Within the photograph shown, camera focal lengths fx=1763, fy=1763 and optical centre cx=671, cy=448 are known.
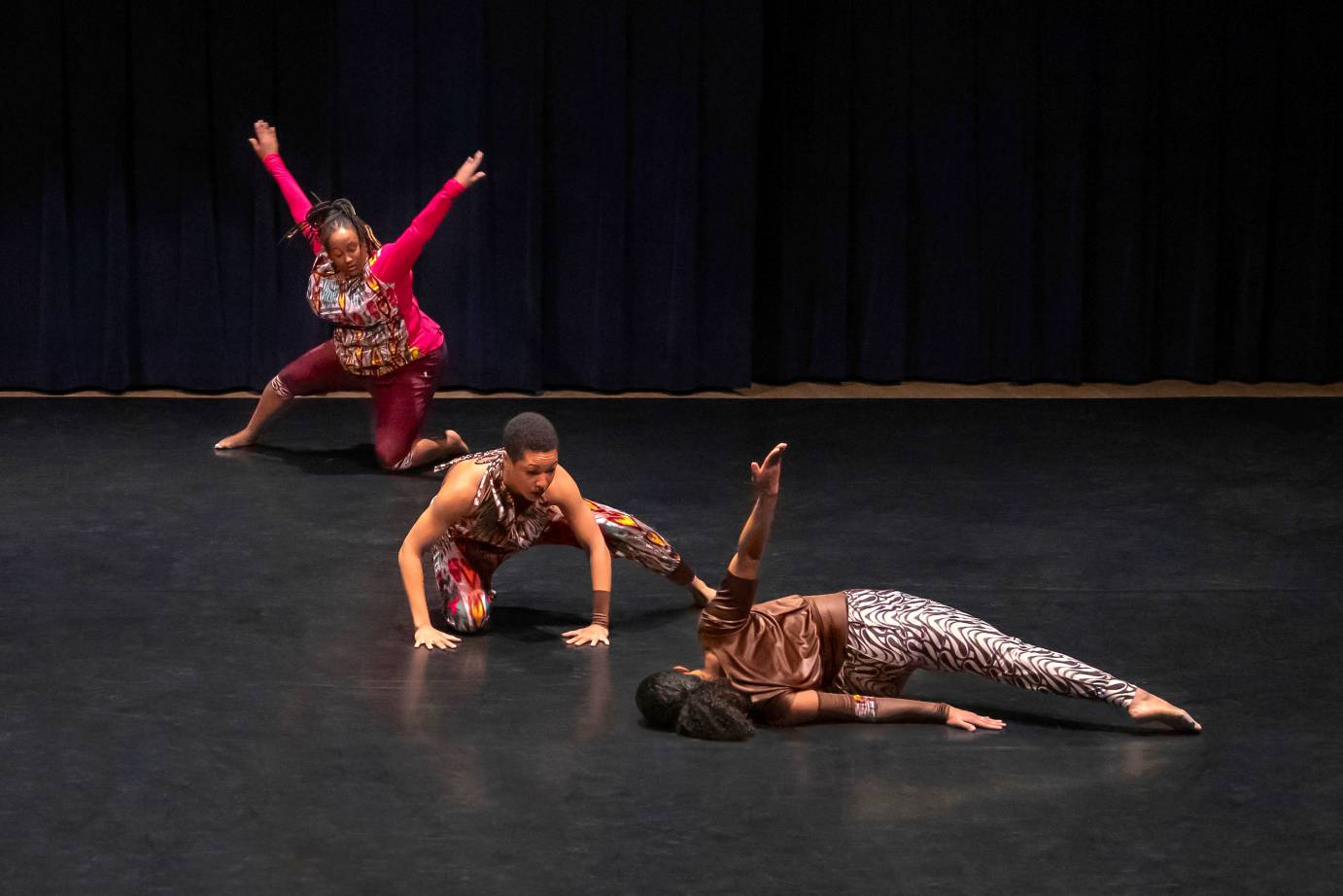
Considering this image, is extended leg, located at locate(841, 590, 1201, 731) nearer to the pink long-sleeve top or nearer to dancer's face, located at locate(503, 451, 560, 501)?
dancer's face, located at locate(503, 451, 560, 501)

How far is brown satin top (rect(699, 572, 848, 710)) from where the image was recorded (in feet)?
11.7

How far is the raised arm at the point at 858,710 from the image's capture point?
11.9ft

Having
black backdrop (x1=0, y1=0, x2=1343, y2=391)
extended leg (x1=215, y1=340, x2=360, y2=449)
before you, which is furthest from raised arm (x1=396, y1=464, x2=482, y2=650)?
black backdrop (x1=0, y1=0, x2=1343, y2=391)

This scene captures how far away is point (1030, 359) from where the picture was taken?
8023mm

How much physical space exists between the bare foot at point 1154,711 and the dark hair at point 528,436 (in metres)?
1.35

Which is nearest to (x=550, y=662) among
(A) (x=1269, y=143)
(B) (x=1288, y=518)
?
(B) (x=1288, y=518)

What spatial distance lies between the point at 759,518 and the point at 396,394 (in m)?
2.94

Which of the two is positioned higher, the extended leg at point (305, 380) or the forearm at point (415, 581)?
the extended leg at point (305, 380)

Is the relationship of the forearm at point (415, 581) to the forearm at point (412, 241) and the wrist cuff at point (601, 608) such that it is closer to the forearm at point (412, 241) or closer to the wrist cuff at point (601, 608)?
the wrist cuff at point (601, 608)

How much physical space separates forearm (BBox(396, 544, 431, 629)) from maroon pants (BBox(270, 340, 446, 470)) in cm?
194

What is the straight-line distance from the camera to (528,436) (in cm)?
388

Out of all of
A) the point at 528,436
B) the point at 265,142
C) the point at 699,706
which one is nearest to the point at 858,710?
the point at 699,706

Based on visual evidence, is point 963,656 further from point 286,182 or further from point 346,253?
point 286,182

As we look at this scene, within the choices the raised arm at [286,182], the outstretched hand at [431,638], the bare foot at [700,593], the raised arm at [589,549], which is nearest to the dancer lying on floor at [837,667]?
the raised arm at [589,549]
